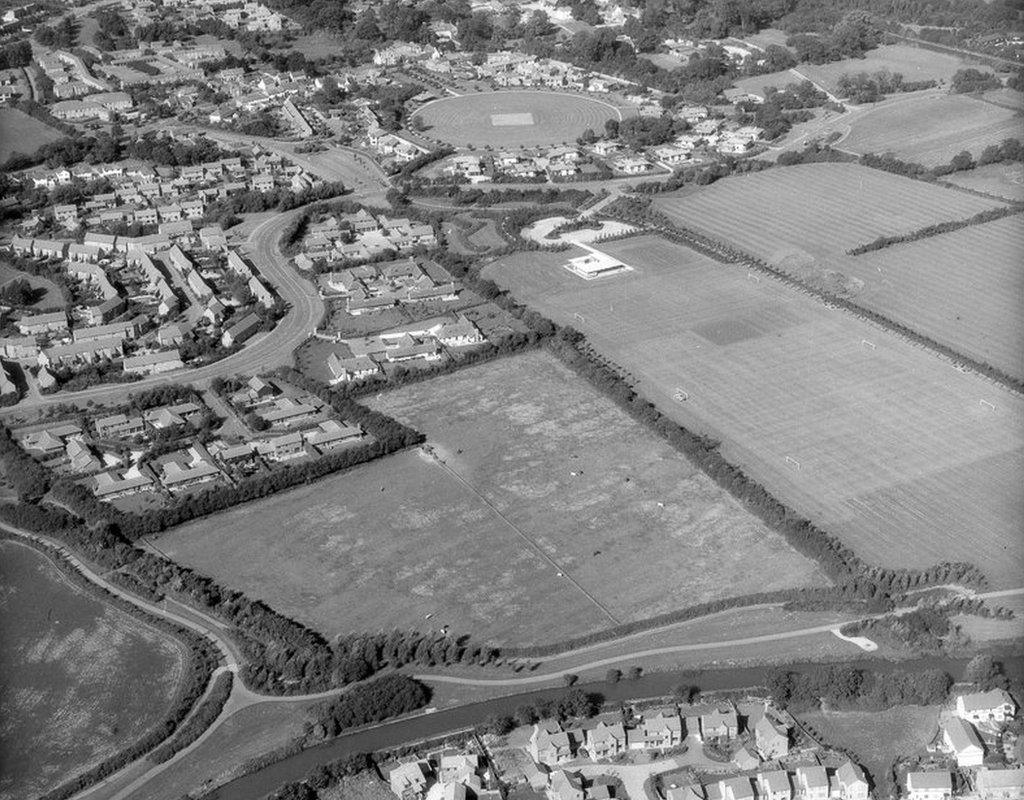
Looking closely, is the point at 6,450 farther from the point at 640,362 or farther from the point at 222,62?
the point at 222,62

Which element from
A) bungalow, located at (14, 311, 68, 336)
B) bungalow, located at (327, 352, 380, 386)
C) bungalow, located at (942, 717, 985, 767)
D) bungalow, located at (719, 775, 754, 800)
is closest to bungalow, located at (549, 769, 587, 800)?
bungalow, located at (719, 775, 754, 800)

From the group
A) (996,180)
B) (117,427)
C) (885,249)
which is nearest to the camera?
(117,427)

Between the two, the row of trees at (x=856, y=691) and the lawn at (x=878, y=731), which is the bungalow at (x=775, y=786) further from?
the row of trees at (x=856, y=691)

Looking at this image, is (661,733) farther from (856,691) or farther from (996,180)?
(996,180)

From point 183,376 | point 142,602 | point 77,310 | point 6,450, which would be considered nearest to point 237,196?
point 77,310

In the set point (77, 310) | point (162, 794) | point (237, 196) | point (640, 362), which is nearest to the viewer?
point (162, 794)

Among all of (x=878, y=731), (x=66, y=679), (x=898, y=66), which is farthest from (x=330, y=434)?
(x=898, y=66)

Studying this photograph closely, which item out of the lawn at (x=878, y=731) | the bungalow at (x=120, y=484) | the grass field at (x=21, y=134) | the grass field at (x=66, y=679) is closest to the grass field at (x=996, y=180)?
the lawn at (x=878, y=731)
